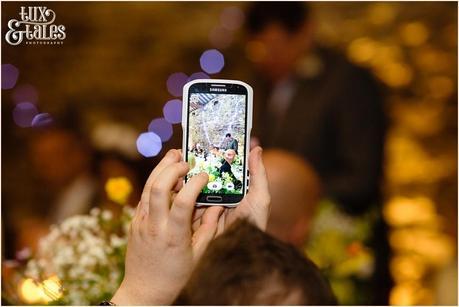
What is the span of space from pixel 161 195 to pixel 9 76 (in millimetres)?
3425

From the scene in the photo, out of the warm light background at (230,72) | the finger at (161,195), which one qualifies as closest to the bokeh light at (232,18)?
the warm light background at (230,72)

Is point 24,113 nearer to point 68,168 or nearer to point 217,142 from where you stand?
point 68,168

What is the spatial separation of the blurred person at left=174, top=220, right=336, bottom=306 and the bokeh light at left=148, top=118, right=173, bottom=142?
9.66ft

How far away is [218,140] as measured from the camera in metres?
1.29

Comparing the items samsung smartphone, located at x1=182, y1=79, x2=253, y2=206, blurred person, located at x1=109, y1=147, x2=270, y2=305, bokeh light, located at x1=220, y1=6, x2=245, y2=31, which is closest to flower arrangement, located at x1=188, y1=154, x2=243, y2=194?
samsung smartphone, located at x1=182, y1=79, x2=253, y2=206

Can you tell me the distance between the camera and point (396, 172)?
4.53 m

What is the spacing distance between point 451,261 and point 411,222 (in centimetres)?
44

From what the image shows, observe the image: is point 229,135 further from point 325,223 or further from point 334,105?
point 334,105

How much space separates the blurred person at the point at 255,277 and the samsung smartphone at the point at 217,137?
1.36ft

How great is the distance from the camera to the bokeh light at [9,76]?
4133 millimetres

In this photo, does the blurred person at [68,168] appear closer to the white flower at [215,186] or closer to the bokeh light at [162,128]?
the bokeh light at [162,128]

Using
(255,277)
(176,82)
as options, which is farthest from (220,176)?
(176,82)

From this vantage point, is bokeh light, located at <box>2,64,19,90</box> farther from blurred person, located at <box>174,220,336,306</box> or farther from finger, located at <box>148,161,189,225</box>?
blurred person, located at <box>174,220,336,306</box>

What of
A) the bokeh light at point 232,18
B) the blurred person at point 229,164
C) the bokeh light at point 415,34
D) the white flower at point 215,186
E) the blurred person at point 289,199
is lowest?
the blurred person at point 289,199
